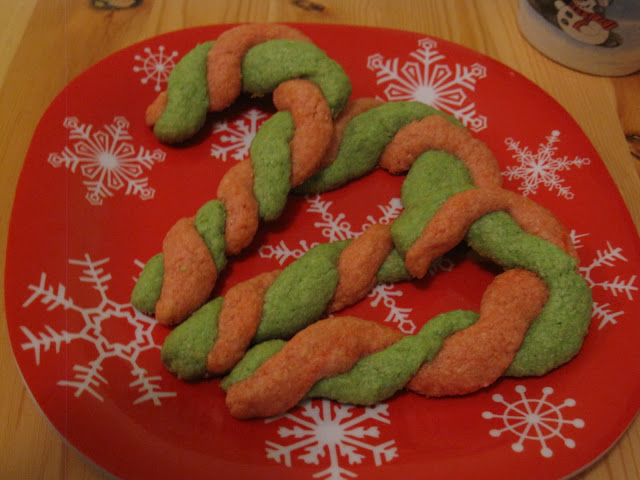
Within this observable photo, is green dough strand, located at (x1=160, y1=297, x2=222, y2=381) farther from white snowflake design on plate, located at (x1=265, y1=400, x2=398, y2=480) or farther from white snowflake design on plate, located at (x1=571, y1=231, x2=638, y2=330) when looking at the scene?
white snowflake design on plate, located at (x1=571, y1=231, x2=638, y2=330)

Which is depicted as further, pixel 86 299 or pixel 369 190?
pixel 369 190

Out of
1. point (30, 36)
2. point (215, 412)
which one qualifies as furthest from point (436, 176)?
point (30, 36)

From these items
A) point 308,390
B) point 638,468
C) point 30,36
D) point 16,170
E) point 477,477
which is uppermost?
point 30,36

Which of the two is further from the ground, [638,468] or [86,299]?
[86,299]

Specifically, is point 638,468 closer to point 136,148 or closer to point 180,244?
point 180,244

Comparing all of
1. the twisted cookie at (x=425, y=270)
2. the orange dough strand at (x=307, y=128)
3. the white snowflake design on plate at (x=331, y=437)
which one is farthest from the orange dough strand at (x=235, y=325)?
the orange dough strand at (x=307, y=128)

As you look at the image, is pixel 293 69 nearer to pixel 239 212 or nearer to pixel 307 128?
pixel 307 128
